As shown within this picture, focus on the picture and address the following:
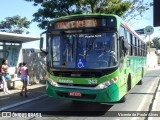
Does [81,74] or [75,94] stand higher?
[81,74]

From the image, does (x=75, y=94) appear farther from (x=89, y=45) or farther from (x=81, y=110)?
(x=89, y=45)

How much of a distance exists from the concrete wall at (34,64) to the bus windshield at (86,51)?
38.4ft

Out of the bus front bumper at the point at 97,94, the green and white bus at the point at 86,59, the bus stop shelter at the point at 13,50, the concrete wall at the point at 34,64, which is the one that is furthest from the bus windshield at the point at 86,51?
the concrete wall at the point at 34,64

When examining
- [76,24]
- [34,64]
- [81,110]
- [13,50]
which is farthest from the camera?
[34,64]

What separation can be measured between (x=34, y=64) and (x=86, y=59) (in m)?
12.8

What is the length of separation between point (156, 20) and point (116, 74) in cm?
450

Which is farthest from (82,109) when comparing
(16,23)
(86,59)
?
(16,23)

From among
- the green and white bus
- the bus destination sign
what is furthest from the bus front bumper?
the bus destination sign

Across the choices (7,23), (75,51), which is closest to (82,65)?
(75,51)

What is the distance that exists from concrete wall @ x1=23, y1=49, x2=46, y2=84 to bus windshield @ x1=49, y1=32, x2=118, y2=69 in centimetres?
1171

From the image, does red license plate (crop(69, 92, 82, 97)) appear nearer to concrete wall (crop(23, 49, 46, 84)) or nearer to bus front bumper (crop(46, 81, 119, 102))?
bus front bumper (crop(46, 81, 119, 102))

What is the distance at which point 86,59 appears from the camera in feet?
33.8

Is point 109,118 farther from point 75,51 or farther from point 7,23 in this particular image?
point 7,23

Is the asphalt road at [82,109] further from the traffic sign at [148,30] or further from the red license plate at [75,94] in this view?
the traffic sign at [148,30]
